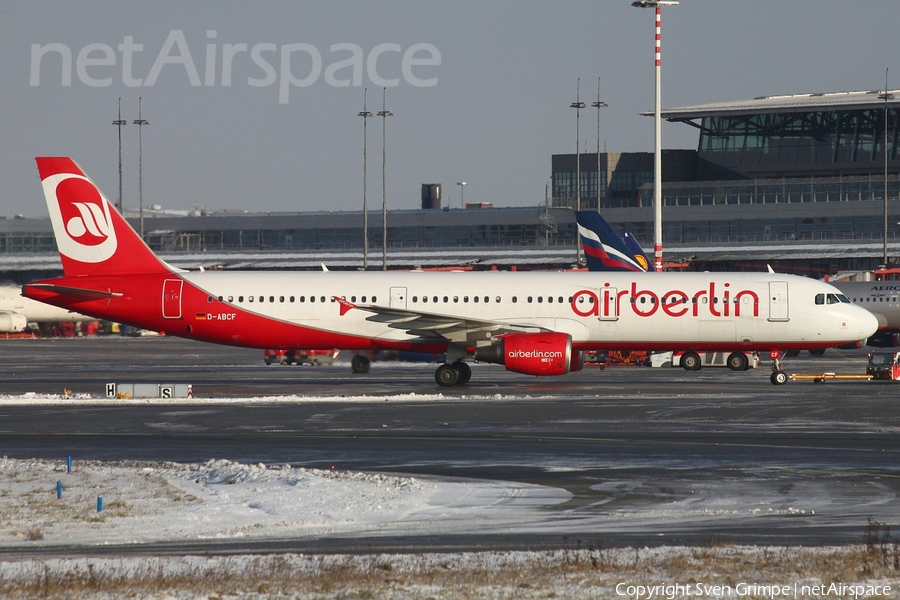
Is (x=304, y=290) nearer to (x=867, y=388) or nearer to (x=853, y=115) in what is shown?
(x=867, y=388)

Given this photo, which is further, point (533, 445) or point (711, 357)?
point (711, 357)

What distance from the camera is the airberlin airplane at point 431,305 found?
38688 mm

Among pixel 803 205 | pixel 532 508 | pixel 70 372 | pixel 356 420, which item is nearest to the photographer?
pixel 532 508

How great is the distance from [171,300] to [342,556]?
27.9m

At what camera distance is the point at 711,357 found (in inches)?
1966

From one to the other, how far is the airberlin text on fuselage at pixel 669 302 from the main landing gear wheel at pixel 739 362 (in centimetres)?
784

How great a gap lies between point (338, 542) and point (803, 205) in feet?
328

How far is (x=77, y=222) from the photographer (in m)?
39.6

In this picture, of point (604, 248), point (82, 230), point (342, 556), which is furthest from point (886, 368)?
point (342, 556)

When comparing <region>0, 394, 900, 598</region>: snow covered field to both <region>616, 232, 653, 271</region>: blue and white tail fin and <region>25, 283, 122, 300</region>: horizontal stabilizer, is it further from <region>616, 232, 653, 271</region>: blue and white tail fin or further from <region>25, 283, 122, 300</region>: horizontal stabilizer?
<region>616, 232, 653, 271</region>: blue and white tail fin

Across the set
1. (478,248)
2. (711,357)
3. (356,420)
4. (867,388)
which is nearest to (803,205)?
(478,248)

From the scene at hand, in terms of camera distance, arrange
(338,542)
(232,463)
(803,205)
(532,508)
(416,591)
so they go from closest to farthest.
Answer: (416,591)
(338,542)
(532,508)
(232,463)
(803,205)

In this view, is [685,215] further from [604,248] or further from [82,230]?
[82,230]

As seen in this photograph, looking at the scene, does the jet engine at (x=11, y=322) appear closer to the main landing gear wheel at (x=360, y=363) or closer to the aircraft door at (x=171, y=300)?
the main landing gear wheel at (x=360, y=363)
